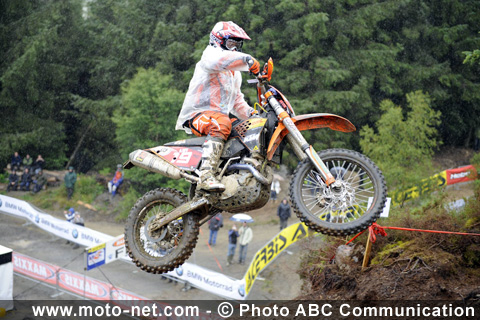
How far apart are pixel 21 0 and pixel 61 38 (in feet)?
11.5

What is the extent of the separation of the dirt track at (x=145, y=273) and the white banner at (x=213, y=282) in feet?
2.16

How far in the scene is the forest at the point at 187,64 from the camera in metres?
28.8

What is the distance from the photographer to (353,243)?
1227cm

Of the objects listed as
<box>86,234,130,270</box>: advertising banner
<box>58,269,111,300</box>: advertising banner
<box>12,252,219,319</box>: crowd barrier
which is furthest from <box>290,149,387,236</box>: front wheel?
<box>86,234,130,270</box>: advertising banner

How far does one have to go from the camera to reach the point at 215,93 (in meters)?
7.16

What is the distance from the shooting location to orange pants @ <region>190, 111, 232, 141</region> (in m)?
6.91

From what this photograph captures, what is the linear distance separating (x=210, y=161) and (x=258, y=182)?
2.20 ft

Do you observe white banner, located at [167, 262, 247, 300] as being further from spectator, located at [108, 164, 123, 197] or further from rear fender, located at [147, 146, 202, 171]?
spectator, located at [108, 164, 123, 197]

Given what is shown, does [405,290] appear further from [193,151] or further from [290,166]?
[290,166]

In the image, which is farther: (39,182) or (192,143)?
(39,182)

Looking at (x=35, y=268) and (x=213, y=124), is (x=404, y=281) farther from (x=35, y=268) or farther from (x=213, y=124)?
(x=35, y=268)

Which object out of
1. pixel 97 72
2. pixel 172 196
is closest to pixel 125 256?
pixel 172 196

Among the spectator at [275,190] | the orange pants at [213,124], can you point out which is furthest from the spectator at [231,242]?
the orange pants at [213,124]

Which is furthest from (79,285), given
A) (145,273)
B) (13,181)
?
(13,181)
